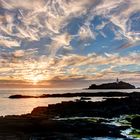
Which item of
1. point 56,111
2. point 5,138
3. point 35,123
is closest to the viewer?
point 5,138

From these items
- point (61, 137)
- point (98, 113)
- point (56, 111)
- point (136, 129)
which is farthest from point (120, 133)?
point (56, 111)

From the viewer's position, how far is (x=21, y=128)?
55.6m

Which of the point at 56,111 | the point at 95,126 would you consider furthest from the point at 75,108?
the point at 95,126

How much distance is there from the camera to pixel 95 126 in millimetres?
60312

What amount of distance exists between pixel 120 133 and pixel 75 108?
39.7 meters

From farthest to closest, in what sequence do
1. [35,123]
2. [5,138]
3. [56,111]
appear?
[56,111], [35,123], [5,138]

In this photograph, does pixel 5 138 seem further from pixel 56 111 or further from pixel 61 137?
pixel 56 111

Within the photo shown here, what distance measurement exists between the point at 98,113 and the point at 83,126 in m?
25.8

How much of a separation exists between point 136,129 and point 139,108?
1343 inches

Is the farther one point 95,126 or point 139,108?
point 139,108

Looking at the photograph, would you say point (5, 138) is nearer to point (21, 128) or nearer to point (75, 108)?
point (21, 128)

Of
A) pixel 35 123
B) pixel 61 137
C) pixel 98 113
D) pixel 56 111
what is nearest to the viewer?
pixel 61 137

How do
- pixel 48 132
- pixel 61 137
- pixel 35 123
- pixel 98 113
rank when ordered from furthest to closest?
pixel 98 113 → pixel 35 123 → pixel 48 132 → pixel 61 137

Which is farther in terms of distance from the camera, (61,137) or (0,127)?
(0,127)
